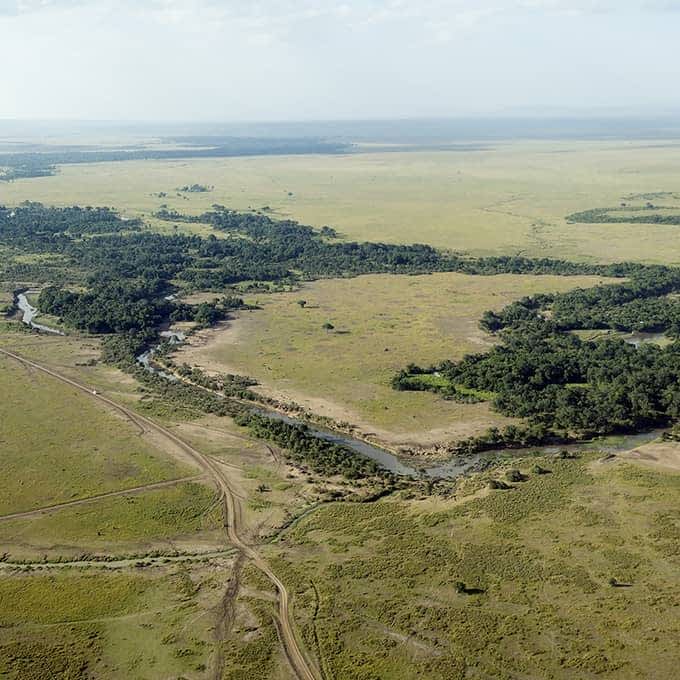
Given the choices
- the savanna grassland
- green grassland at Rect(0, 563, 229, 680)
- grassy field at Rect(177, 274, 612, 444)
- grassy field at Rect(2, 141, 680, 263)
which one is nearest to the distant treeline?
grassy field at Rect(177, 274, 612, 444)

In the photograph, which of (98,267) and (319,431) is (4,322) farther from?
(319,431)

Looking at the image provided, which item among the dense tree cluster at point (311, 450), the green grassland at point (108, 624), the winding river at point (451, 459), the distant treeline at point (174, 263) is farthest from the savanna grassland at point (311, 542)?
the distant treeline at point (174, 263)

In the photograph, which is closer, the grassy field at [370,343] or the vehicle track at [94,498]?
the vehicle track at [94,498]

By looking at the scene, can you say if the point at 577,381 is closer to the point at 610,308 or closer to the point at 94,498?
the point at 610,308

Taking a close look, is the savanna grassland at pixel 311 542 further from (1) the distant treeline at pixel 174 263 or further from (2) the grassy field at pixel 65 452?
(1) the distant treeline at pixel 174 263

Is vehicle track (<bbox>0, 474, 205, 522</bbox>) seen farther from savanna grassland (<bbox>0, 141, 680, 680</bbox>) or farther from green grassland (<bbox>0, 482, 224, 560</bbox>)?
green grassland (<bbox>0, 482, 224, 560</bbox>)

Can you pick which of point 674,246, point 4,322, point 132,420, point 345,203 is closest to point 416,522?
point 132,420
